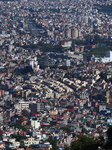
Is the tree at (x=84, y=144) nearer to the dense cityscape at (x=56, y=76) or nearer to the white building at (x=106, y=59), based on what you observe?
the dense cityscape at (x=56, y=76)

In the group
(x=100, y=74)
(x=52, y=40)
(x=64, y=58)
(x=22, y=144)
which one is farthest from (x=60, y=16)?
(x=22, y=144)

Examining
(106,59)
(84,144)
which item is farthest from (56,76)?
(84,144)

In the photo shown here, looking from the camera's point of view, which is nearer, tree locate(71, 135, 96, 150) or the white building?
tree locate(71, 135, 96, 150)

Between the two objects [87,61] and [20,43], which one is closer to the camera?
[87,61]

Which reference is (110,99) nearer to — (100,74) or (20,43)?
(100,74)

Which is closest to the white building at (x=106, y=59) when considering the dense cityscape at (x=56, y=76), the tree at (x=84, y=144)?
the dense cityscape at (x=56, y=76)

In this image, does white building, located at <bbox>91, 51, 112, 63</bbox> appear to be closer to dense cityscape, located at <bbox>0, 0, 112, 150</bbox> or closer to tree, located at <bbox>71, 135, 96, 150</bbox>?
dense cityscape, located at <bbox>0, 0, 112, 150</bbox>

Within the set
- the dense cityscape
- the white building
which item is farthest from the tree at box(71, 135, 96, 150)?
the white building

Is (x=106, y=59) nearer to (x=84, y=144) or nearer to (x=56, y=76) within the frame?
(x=56, y=76)
